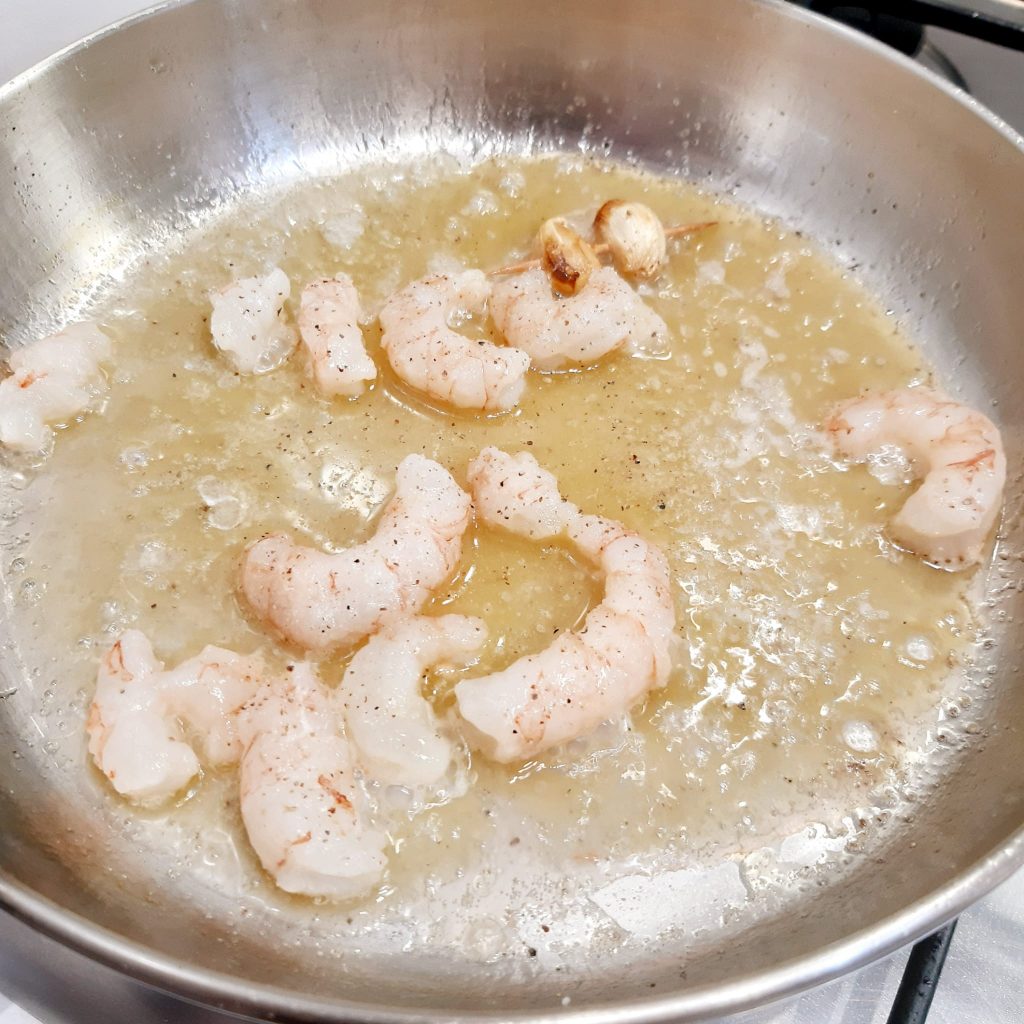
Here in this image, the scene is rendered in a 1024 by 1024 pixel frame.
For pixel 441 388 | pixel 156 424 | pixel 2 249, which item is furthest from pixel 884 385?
pixel 2 249

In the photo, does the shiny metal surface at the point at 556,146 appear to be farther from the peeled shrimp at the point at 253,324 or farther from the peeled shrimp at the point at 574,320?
the peeled shrimp at the point at 574,320

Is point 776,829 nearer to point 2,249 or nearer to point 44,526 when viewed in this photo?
point 44,526

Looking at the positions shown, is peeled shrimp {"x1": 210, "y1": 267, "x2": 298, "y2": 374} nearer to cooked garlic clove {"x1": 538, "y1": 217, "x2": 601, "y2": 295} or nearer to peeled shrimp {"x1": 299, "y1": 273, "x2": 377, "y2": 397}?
peeled shrimp {"x1": 299, "y1": 273, "x2": 377, "y2": 397}

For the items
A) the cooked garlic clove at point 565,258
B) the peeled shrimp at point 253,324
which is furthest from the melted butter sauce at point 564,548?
the cooked garlic clove at point 565,258

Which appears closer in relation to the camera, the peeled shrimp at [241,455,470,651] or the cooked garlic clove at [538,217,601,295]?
the peeled shrimp at [241,455,470,651]

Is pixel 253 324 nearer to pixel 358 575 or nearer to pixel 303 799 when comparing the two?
pixel 358 575

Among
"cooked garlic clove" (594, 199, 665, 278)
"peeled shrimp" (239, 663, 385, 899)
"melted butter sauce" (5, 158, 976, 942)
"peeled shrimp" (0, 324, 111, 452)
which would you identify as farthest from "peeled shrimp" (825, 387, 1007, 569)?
"peeled shrimp" (0, 324, 111, 452)
